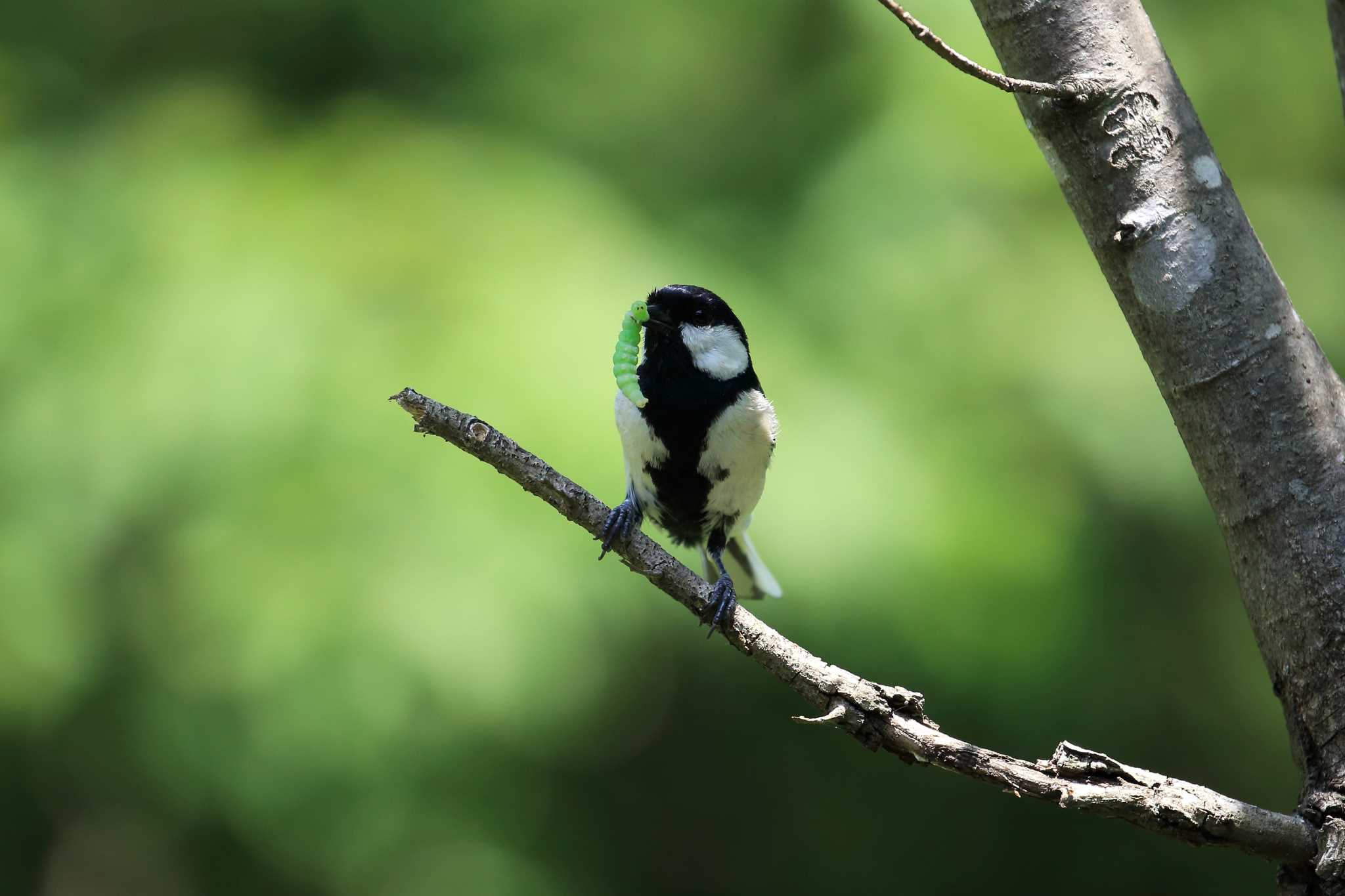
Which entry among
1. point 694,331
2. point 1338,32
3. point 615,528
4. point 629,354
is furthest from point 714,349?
point 1338,32

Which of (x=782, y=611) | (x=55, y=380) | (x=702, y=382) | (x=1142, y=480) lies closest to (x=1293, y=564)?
(x=702, y=382)

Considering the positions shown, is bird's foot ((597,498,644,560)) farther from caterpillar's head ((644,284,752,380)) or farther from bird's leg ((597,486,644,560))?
caterpillar's head ((644,284,752,380))

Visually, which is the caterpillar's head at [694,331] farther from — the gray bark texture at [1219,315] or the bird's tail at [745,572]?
the gray bark texture at [1219,315]

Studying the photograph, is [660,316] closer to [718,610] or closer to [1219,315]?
[718,610]

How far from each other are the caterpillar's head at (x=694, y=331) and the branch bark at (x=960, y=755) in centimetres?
74

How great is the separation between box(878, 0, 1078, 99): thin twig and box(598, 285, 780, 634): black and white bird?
85 centimetres

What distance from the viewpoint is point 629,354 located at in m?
1.76

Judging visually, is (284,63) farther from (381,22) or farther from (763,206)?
(763,206)

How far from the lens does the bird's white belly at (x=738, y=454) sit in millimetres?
2064

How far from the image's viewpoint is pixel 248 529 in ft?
8.64

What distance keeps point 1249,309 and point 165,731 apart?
234 centimetres

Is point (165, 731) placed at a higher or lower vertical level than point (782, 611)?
lower

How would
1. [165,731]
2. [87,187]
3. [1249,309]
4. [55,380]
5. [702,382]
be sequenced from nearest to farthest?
[1249,309], [702,382], [165,731], [55,380], [87,187]

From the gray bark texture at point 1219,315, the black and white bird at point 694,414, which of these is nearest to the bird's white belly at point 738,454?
the black and white bird at point 694,414
